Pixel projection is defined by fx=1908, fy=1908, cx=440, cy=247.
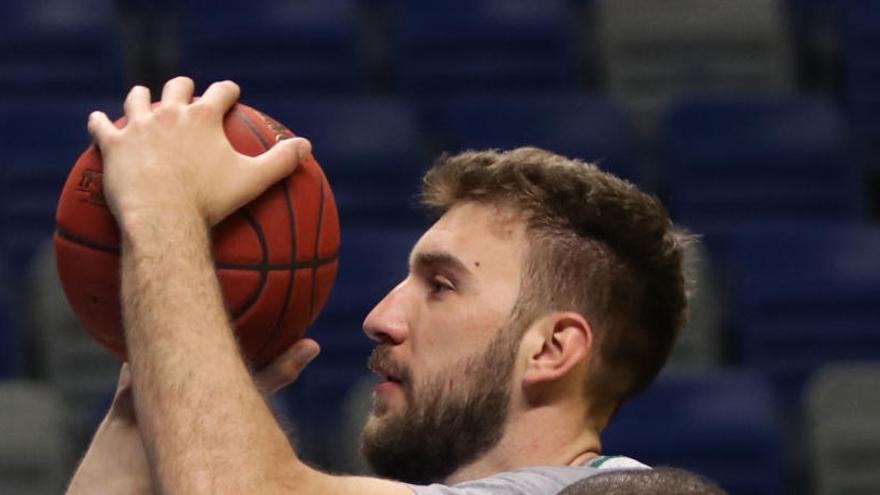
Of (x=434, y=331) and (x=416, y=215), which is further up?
(x=434, y=331)

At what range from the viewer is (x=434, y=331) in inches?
105

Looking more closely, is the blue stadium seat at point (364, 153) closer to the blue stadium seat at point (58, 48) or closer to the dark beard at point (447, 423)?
the blue stadium seat at point (58, 48)

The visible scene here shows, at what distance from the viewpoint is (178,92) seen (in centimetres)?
251

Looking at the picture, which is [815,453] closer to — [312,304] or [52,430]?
[52,430]

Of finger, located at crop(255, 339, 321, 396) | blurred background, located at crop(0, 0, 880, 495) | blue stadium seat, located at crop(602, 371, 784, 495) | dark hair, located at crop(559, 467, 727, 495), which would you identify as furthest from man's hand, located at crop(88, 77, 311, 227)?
blue stadium seat, located at crop(602, 371, 784, 495)

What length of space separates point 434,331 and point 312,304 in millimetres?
207

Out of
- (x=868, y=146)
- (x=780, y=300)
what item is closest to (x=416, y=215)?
(x=780, y=300)

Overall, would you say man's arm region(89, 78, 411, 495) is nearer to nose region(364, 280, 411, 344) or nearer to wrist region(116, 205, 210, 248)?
wrist region(116, 205, 210, 248)

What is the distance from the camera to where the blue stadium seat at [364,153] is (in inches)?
212

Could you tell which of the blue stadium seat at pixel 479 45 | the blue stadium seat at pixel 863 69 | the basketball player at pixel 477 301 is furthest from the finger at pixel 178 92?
the blue stadium seat at pixel 863 69

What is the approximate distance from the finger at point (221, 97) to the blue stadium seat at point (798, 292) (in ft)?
9.14

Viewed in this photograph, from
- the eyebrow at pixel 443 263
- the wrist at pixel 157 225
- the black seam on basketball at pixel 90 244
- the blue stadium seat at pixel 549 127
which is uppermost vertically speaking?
the wrist at pixel 157 225

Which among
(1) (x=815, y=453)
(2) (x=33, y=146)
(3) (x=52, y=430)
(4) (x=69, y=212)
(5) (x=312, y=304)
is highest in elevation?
(4) (x=69, y=212)

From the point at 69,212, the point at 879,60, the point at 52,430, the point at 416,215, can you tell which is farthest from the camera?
the point at 879,60
